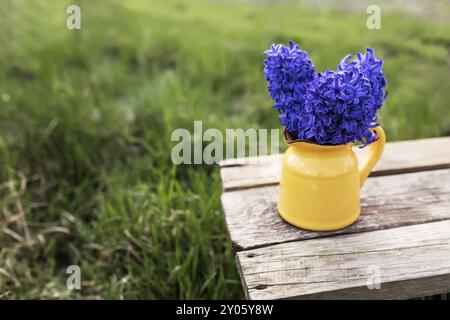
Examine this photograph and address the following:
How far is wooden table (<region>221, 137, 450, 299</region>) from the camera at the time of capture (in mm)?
967

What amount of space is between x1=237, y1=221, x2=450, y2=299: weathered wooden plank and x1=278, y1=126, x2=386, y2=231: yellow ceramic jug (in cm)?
5

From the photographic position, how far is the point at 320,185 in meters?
1.07

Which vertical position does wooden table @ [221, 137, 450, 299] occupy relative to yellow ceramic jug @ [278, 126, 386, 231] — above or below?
below

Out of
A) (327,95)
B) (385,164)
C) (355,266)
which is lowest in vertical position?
(355,266)

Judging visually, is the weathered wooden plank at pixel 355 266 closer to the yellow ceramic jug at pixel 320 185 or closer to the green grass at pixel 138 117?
the yellow ceramic jug at pixel 320 185

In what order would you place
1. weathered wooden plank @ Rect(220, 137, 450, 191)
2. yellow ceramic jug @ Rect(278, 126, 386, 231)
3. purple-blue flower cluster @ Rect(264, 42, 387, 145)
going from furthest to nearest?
weathered wooden plank @ Rect(220, 137, 450, 191), yellow ceramic jug @ Rect(278, 126, 386, 231), purple-blue flower cluster @ Rect(264, 42, 387, 145)

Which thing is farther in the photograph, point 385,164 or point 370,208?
point 385,164

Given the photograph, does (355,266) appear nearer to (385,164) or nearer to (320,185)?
(320,185)

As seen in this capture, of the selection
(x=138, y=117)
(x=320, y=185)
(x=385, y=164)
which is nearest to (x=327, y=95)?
(x=320, y=185)

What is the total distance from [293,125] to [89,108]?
1.39 meters

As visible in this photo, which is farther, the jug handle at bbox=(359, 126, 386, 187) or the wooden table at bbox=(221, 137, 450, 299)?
the jug handle at bbox=(359, 126, 386, 187)

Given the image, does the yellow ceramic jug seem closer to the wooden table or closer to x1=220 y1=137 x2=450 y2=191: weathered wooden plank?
the wooden table

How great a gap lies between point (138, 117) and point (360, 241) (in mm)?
1466

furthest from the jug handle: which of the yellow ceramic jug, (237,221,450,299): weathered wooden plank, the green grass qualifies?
the green grass
